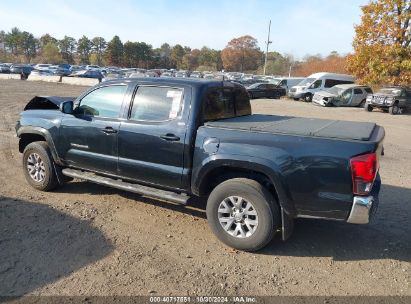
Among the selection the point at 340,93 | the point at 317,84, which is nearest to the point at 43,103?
the point at 340,93

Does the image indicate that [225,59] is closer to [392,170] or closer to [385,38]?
[385,38]

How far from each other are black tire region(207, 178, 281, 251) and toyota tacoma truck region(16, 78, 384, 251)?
0.01m

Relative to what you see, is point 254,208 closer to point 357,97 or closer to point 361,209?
point 361,209

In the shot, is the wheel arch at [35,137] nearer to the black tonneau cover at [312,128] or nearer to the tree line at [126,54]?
the black tonneau cover at [312,128]

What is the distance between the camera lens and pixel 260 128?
4027 millimetres

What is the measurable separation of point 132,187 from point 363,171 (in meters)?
2.72

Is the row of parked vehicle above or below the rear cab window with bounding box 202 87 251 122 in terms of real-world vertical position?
below

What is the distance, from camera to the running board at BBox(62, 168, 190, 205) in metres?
4.49

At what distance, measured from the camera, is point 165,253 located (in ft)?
13.2

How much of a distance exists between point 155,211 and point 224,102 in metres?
1.71

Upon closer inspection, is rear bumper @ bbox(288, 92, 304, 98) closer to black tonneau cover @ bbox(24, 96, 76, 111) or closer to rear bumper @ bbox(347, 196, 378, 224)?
black tonneau cover @ bbox(24, 96, 76, 111)

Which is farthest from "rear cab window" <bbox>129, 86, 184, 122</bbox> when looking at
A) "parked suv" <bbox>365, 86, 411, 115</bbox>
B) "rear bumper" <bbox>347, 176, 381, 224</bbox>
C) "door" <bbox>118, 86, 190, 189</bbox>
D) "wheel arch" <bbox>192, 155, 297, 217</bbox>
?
"parked suv" <bbox>365, 86, 411, 115</bbox>

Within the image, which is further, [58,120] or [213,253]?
[58,120]

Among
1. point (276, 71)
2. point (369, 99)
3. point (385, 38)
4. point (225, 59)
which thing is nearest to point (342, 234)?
point (369, 99)
